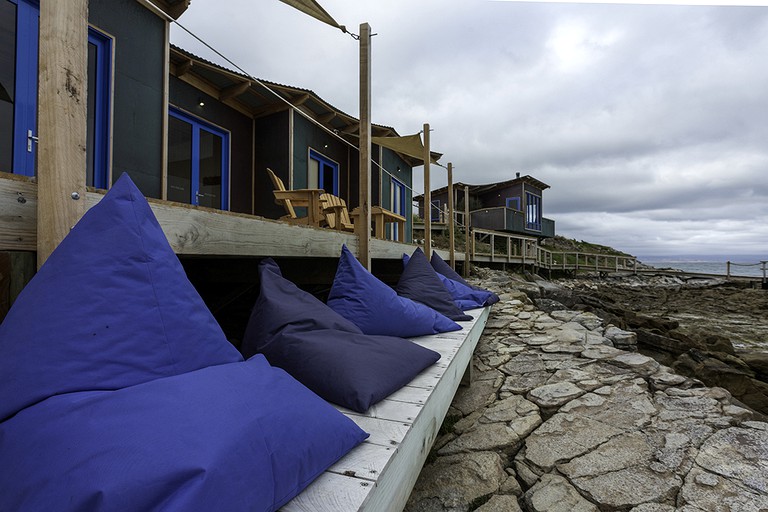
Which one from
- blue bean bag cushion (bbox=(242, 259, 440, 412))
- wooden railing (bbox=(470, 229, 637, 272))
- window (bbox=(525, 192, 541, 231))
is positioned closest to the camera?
blue bean bag cushion (bbox=(242, 259, 440, 412))

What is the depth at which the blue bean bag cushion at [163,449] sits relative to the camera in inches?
25.4

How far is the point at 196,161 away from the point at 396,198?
6170 millimetres

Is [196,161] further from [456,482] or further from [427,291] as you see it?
[456,482]

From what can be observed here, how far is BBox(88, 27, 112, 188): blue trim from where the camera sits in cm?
397

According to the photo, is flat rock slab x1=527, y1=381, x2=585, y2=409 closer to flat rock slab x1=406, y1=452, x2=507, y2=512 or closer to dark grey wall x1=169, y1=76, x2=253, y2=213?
flat rock slab x1=406, y1=452, x2=507, y2=512

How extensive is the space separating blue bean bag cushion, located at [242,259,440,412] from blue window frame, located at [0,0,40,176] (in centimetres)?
299

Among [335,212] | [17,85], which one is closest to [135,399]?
[17,85]

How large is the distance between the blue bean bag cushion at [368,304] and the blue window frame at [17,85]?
10.2 feet

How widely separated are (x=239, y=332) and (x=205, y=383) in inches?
127

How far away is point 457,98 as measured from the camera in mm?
21609

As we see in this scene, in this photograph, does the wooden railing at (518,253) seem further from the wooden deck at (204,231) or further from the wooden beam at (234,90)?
the wooden deck at (204,231)

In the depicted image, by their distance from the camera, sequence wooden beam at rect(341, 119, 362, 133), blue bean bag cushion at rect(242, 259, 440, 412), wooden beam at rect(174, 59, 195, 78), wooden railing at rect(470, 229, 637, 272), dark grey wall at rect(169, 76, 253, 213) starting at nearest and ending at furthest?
blue bean bag cushion at rect(242, 259, 440, 412) < wooden beam at rect(174, 59, 195, 78) < dark grey wall at rect(169, 76, 253, 213) < wooden beam at rect(341, 119, 362, 133) < wooden railing at rect(470, 229, 637, 272)

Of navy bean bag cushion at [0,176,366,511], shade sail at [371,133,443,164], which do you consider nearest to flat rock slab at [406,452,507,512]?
navy bean bag cushion at [0,176,366,511]

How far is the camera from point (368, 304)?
2.28 metres
